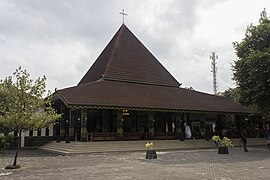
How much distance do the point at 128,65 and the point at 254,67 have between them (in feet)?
43.4

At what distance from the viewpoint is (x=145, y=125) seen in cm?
2858

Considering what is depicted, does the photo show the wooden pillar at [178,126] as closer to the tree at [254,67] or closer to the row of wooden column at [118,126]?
the row of wooden column at [118,126]

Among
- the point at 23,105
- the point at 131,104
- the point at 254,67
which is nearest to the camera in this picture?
the point at 23,105

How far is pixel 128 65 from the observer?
29.9 meters

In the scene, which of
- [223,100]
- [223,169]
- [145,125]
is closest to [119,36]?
[145,125]

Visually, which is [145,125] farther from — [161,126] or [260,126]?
[260,126]

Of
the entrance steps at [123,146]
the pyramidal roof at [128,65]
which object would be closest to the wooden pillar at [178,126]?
the entrance steps at [123,146]

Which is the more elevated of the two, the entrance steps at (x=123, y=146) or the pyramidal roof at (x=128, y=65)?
the pyramidal roof at (x=128, y=65)

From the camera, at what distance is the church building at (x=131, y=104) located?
22125mm

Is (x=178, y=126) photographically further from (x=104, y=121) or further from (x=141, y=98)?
(x=104, y=121)

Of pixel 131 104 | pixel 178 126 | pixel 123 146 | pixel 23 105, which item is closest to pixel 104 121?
pixel 131 104

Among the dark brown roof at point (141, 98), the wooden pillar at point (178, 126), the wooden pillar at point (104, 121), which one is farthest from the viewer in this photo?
the wooden pillar at point (104, 121)

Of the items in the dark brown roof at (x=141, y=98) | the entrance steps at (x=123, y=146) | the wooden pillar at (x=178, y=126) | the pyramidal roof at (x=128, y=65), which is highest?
the pyramidal roof at (x=128, y=65)

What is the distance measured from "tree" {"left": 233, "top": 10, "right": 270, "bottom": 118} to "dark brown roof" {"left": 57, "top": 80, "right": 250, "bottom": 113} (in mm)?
4414
